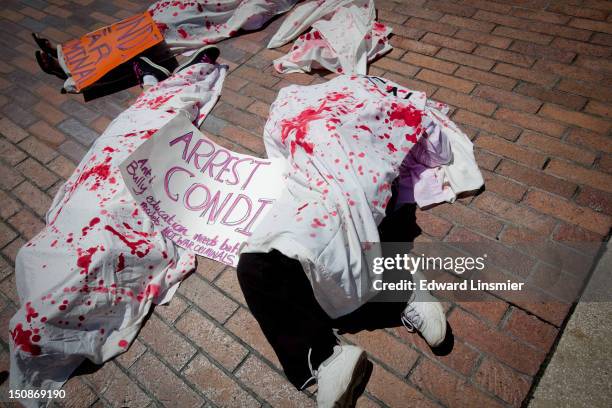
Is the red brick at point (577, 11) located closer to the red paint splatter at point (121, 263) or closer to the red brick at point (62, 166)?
the red paint splatter at point (121, 263)

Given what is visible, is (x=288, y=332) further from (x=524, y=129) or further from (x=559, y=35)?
(x=559, y=35)

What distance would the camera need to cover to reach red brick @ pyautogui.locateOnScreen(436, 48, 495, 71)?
264cm

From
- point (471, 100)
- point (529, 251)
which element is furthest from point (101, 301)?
point (471, 100)

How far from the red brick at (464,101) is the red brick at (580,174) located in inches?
19.0

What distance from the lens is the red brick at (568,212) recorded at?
1874 mm

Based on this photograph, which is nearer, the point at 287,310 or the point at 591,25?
the point at 287,310

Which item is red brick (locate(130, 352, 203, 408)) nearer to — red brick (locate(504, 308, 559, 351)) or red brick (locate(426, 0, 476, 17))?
red brick (locate(504, 308, 559, 351))

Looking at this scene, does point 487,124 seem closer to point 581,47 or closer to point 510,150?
point 510,150

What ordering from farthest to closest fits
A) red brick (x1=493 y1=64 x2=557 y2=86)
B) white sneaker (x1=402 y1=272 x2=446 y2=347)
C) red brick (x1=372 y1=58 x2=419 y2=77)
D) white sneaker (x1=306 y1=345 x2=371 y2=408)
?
red brick (x1=372 y1=58 x2=419 y2=77) → red brick (x1=493 y1=64 x2=557 y2=86) → white sneaker (x1=402 y1=272 x2=446 y2=347) → white sneaker (x1=306 y1=345 x2=371 y2=408)

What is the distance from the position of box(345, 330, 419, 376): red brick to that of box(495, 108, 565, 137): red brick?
1443 mm

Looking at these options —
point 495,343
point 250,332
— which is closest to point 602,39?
point 495,343

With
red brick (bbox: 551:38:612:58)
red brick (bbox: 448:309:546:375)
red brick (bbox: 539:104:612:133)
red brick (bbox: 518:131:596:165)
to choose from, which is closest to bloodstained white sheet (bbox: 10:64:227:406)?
red brick (bbox: 448:309:546:375)

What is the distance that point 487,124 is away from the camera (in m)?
2.32

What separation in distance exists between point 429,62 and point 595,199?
1.33 m
